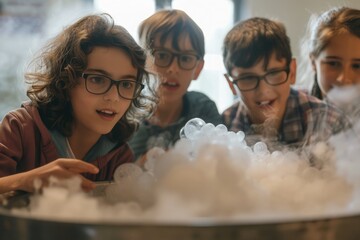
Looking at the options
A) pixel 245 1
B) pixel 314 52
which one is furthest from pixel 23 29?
pixel 314 52

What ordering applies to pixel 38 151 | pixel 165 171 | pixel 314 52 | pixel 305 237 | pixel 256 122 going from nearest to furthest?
1. pixel 305 237
2. pixel 165 171
3. pixel 38 151
4. pixel 256 122
5. pixel 314 52

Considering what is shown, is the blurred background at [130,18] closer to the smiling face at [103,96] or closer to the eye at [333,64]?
the eye at [333,64]

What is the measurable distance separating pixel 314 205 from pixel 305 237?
0.13 metres

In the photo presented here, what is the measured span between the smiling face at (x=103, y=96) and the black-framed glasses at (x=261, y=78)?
0.33 meters

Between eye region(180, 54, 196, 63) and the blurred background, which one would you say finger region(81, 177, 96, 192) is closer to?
eye region(180, 54, 196, 63)

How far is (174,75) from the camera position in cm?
120

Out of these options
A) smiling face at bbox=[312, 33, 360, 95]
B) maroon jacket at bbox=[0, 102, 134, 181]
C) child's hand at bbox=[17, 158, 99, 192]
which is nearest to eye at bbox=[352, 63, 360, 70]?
smiling face at bbox=[312, 33, 360, 95]

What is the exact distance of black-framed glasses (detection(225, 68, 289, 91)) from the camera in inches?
45.3

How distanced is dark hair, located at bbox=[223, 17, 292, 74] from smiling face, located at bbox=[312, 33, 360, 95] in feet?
0.35

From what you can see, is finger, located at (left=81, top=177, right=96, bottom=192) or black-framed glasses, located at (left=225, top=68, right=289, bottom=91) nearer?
finger, located at (left=81, top=177, right=96, bottom=192)

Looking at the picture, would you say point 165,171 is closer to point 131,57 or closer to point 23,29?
point 131,57

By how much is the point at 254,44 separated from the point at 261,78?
9cm

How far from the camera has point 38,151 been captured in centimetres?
87

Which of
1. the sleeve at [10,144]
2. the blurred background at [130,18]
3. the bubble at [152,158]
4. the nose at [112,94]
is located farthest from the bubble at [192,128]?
the blurred background at [130,18]
